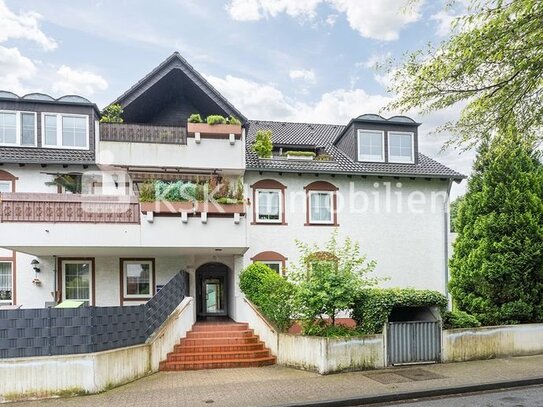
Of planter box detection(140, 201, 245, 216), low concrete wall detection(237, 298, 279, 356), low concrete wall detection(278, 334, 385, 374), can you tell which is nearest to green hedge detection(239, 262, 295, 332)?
low concrete wall detection(237, 298, 279, 356)

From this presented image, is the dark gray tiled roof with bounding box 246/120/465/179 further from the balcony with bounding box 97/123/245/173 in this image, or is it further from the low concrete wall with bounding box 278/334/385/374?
the low concrete wall with bounding box 278/334/385/374

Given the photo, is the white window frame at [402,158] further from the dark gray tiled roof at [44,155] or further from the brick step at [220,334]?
the dark gray tiled roof at [44,155]

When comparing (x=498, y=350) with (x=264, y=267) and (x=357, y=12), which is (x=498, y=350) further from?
(x=357, y=12)

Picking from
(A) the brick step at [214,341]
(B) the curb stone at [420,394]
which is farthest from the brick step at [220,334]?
(B) the curb stone at [420,394]

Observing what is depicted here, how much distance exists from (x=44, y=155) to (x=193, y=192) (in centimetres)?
587

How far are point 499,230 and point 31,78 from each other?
17553 millimetres

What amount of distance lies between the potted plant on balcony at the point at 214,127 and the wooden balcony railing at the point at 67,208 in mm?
3391

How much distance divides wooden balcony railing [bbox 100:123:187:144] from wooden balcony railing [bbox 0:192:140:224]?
98.1 inches

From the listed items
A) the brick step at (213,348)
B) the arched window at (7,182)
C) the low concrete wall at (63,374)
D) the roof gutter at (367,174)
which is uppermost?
the roof gutter at (367,174)

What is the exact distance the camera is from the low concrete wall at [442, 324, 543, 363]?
1166cm

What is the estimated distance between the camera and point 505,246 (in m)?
12.8

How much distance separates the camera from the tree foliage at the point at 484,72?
5785 millimetres

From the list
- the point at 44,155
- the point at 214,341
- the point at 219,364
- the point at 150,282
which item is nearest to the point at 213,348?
the point at 214,341

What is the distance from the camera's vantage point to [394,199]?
17.3 m
